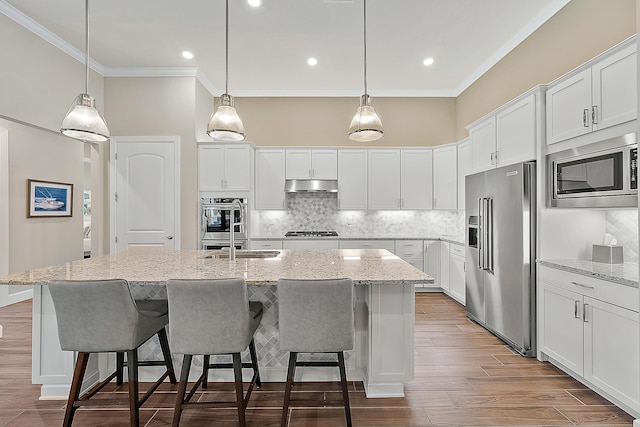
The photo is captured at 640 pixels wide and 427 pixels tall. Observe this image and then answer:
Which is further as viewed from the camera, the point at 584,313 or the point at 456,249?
the point at 456,249

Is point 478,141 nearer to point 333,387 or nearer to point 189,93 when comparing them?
point 333,387

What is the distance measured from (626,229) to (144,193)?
5.33 metres

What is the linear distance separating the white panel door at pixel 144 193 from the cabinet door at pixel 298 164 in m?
1.70

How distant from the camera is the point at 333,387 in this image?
2.55m

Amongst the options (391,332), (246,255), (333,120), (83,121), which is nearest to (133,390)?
(246,255)

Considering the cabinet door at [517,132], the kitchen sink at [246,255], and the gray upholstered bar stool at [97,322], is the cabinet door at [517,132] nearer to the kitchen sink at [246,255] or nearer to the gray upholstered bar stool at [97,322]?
the kitchen sink at [246,255]

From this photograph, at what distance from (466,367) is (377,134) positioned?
6.86ft

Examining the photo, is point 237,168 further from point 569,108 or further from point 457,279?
point 569,108

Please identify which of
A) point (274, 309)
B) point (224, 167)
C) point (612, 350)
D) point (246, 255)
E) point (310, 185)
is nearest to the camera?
point (612, 350)

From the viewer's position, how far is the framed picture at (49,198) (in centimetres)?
538

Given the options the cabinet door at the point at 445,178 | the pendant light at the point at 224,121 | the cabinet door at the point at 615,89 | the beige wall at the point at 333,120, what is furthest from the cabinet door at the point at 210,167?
the cabinet door at the point at 615,89

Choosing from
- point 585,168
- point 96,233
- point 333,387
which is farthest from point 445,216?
point 96,233

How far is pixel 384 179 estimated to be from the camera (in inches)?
224

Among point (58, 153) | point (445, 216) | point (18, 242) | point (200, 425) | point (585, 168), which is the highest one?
point (58, 153)
